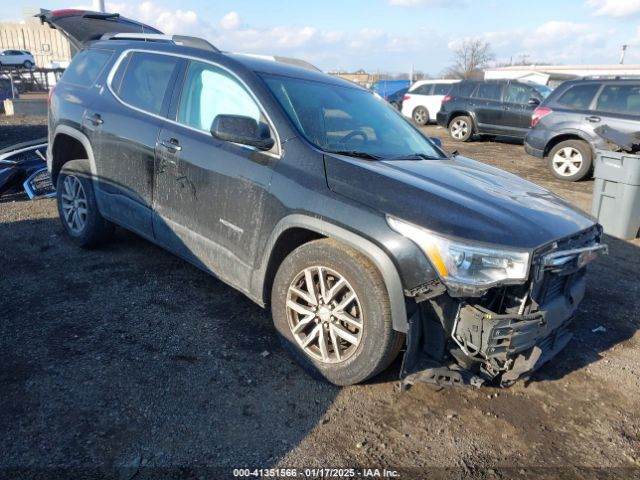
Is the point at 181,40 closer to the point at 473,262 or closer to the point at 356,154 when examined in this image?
the point at 356,154

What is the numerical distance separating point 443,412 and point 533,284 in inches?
35.4

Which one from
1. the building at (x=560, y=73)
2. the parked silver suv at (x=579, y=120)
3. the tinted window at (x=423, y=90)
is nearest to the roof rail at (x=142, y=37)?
the parked silver suv at (x=579, y=120)

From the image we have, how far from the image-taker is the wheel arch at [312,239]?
8.05ft

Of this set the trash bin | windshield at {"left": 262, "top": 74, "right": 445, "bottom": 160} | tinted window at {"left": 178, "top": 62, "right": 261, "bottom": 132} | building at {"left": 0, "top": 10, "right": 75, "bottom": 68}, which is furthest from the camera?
building at {"left": 0, "top": 10, "right": 75, "bottom": 68}

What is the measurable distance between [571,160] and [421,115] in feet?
35.5

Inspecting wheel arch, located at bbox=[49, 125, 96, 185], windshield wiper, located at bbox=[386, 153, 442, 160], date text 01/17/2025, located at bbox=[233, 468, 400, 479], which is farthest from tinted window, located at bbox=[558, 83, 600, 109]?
date text 01/17/2025, located at bbox=[233, 468, 400, 479]

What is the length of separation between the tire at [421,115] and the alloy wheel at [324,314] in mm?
17449

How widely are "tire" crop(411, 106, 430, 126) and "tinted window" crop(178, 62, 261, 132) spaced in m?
16.6

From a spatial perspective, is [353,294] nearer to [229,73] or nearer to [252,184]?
[252,184]

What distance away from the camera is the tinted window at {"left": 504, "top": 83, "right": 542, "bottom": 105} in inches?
545

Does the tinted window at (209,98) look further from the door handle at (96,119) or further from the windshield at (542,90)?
the windshield at (542,90)

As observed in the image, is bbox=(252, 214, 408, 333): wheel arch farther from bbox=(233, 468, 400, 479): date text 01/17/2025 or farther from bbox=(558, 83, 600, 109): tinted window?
bbox=(558, 83, 600, 109): tinted window

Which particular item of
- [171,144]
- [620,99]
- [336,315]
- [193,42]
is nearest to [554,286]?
[336,315]

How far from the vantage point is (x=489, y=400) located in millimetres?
2859
